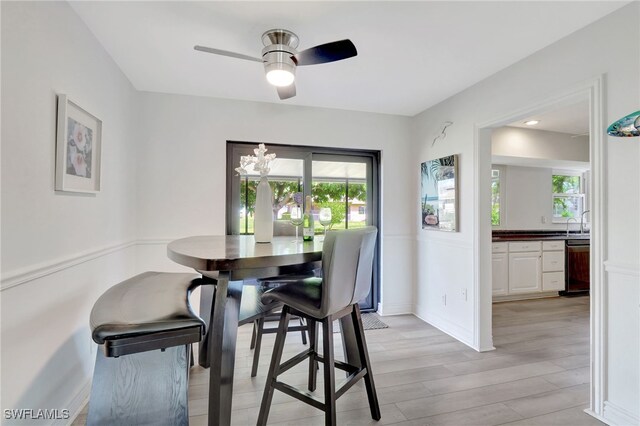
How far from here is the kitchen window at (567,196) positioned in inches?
194

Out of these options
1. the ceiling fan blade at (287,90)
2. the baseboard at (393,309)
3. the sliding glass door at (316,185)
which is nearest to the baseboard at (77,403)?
the sliding glass door at (316,185)

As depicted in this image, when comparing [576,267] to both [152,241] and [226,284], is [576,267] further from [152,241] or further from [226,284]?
[152,241]

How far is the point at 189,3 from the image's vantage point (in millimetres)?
1699

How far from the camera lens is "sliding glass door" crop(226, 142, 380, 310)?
10.9 ft

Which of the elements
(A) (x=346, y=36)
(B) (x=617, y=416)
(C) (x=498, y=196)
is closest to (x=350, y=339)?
(B) (x=617, y=416)

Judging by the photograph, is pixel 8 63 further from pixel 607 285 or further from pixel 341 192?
pixel 607 285

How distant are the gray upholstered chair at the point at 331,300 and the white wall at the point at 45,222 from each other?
1.07 m

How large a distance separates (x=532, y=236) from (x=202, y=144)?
468cm

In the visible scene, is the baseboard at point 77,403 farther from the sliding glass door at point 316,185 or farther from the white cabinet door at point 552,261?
the white cabinet door at point 552,261

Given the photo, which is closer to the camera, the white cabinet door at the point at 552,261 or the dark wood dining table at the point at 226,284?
the dark wood dining table at the point at 226,284

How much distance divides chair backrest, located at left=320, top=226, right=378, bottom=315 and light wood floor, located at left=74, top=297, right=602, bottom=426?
81 centimetres

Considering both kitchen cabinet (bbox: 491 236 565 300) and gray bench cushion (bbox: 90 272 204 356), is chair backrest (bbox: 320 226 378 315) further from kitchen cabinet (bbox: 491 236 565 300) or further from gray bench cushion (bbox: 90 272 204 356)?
kitchen cabinet (bbox: 491 236 565 300)

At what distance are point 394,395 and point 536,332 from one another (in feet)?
6.71

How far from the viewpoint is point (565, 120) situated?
3.74m
